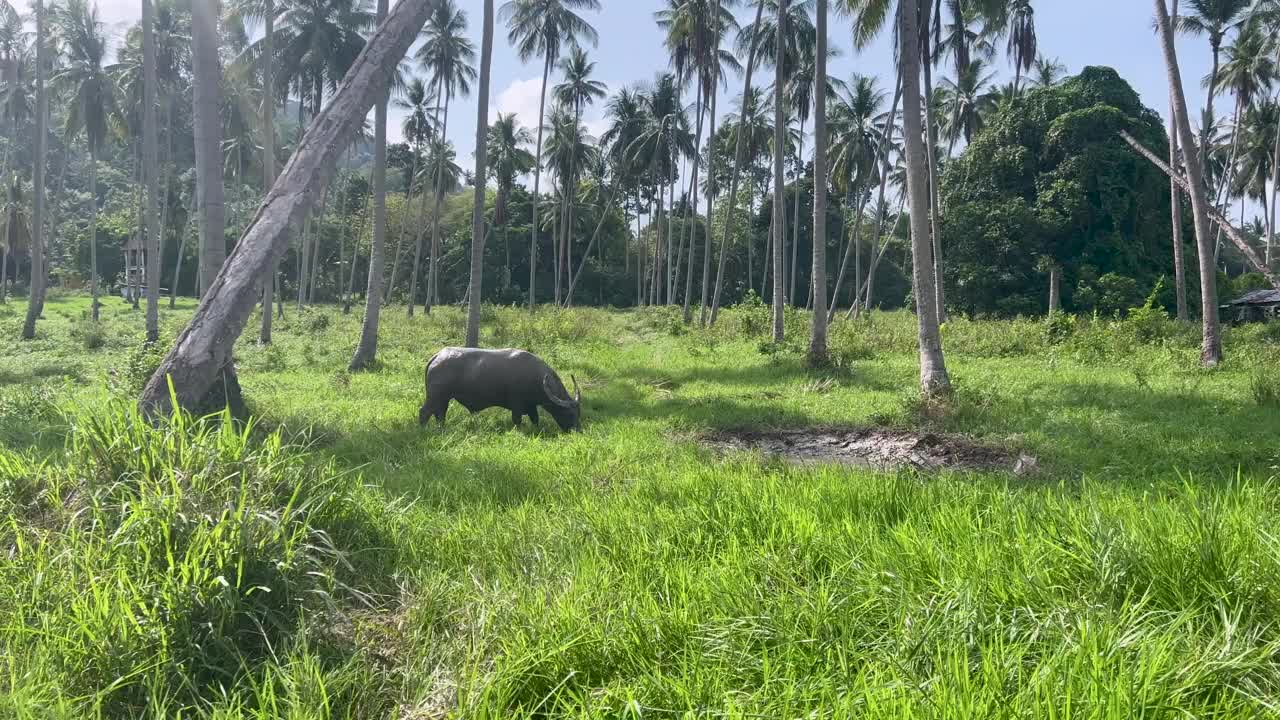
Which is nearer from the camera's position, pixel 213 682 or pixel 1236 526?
pixel 213 682

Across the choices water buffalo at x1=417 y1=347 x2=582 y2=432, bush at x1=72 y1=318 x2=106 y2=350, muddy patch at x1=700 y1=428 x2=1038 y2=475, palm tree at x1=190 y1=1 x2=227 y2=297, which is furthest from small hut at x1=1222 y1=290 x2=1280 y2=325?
bush at x1=72 y1=318 x2=106 y2=350

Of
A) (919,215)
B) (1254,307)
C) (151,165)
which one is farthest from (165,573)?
(1254,307)

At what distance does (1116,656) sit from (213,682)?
3178mm

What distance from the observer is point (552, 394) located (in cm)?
921

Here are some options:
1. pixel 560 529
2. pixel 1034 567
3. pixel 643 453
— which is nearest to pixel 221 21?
pixel 643 453

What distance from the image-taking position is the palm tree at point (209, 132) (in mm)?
9531

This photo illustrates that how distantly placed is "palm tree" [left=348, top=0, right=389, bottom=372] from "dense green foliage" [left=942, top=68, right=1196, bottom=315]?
68.4 ft

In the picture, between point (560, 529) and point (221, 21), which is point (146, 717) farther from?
point (221, 21)

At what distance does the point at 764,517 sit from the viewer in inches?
163

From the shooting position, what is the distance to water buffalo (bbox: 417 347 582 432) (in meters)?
9.34

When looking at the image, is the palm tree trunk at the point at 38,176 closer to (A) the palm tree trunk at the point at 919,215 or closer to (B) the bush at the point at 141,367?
(B) the bush at the point at 141,367

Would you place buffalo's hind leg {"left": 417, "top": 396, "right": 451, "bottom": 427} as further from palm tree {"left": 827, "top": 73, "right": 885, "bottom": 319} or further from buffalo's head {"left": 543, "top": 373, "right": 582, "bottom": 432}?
palm tree {"left": 827, "top": 73, "right": 885, "bottom": 319}

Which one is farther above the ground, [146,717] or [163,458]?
[163,458]

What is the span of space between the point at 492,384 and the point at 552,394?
2.77 ft
